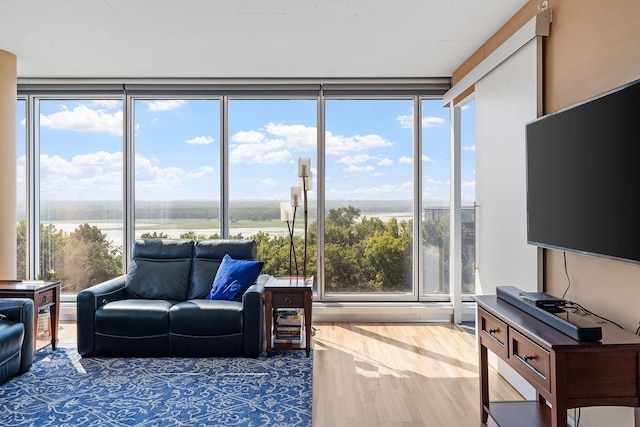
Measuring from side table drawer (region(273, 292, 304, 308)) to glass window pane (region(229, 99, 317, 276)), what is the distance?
1328mm

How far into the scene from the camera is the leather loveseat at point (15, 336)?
3.20 meters

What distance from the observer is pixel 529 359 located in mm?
2074

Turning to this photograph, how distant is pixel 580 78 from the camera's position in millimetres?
2570

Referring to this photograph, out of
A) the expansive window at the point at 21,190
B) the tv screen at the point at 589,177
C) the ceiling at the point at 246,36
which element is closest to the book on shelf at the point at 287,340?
the tv screen at the point at 589,177

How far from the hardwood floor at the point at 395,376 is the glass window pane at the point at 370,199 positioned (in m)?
0.63

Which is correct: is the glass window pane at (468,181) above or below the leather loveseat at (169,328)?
above

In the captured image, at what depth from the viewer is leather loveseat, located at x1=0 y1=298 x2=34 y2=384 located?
3.20 metres

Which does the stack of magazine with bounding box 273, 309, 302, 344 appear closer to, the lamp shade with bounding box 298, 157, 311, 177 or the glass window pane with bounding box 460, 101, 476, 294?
the lamp shade with bounding box 298, 157, 311, 177

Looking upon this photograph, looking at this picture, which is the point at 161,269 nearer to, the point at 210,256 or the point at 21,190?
the point at 210,256

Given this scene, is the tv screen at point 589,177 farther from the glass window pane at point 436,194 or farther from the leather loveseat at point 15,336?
the leather loveseat at point 15,336

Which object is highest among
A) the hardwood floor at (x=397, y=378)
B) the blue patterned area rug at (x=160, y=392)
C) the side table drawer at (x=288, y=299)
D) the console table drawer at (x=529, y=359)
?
the console table drawer at (x=529, y=359)

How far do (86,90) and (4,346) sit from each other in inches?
123

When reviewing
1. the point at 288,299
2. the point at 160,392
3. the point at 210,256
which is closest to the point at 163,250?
the point at 210,256

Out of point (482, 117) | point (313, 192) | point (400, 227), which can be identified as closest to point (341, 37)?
point (482, 117)
